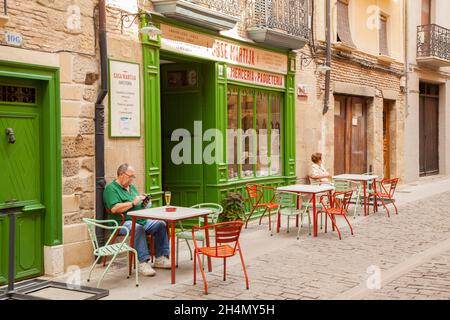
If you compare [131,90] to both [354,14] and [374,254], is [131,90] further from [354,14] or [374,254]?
[354,14]

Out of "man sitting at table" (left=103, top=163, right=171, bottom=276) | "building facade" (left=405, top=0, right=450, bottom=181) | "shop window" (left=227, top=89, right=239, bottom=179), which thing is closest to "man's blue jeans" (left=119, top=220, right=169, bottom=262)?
"man sitting at table" (left=103, top=163, right=171, bottom=276)

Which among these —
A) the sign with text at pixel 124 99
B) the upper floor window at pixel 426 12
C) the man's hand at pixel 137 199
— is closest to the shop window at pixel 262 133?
Result: the sign with text at pixel 124 99

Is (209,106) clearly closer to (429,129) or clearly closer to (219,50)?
(219,50)

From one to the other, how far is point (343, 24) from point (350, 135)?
310 cm

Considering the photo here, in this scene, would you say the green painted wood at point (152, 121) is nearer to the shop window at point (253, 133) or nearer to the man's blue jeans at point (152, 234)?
the man's blue jeans at point (152, 234)

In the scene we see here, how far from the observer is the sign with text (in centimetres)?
790

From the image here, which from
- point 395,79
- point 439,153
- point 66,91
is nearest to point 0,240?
point 66,91

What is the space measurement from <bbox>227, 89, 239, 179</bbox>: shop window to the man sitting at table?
12.8 feet

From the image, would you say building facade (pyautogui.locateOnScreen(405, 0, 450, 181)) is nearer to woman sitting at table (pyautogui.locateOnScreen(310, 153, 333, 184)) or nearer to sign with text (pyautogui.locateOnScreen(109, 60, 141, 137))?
woman sitting at table (pyautogui.locateOnScreen(310, 153, 333, 184))

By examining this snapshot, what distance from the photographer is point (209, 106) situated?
34.3ft

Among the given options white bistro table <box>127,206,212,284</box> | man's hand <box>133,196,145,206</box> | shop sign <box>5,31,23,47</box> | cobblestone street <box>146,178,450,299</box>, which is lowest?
cobblestone street <box>146,178,450,299</box>

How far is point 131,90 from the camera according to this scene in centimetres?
822

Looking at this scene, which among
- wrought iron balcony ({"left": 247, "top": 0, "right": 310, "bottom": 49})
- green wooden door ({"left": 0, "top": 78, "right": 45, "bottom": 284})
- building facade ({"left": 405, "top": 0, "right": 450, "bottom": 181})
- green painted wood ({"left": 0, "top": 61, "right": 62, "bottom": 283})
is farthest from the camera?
building facade ({"left": 405, "top": 0, "right": 450, "bottom": 181})

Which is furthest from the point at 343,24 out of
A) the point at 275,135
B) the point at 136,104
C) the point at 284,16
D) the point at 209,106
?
the point at 136,104
